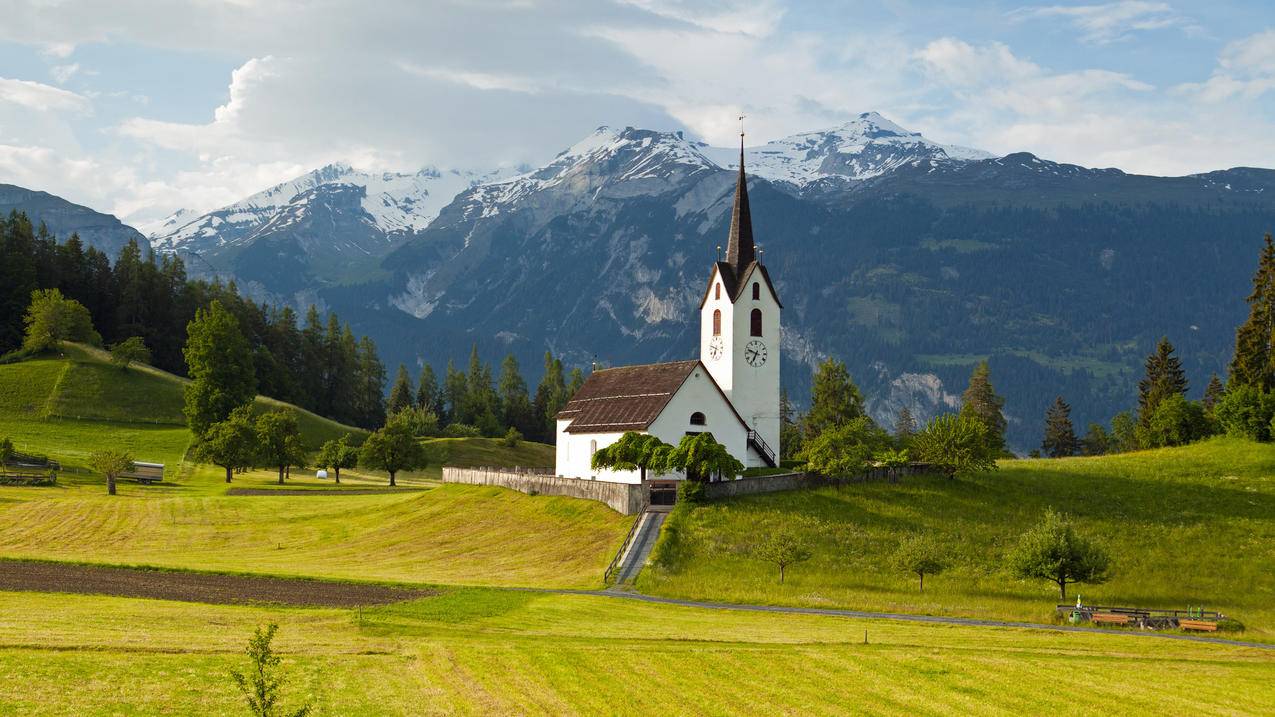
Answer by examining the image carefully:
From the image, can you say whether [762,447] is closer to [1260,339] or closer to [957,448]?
[957,448]

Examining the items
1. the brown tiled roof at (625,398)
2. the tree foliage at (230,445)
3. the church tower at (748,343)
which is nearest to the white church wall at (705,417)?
the brown tiled roof at (625,398)

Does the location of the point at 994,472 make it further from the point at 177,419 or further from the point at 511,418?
the point at 511,418

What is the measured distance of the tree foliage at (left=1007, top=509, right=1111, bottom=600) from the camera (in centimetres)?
5094

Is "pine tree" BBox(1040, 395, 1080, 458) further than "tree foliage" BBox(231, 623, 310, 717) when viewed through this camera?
Yes

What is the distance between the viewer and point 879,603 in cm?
4784

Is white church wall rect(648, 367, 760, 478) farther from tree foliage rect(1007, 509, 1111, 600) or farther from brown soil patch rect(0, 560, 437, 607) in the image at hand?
brown soil patch rect(0, 560, 437, 607)

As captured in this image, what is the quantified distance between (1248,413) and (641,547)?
2282 inches

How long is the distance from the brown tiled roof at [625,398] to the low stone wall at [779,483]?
9195 mm

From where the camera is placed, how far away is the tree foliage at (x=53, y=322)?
473ft

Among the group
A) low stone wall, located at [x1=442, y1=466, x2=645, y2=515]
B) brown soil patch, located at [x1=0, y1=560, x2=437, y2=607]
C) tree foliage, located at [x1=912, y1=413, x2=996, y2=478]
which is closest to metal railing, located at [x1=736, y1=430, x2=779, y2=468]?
tree foliage, located at [x1=912, y1=413, x2=996, y2=478]

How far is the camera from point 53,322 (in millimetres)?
145625

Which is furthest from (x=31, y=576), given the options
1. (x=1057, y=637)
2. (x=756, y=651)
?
(x=1057, y=637)

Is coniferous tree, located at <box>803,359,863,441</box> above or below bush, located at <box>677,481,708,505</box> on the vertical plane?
above

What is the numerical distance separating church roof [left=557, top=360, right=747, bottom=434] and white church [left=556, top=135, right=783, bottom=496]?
9cm
